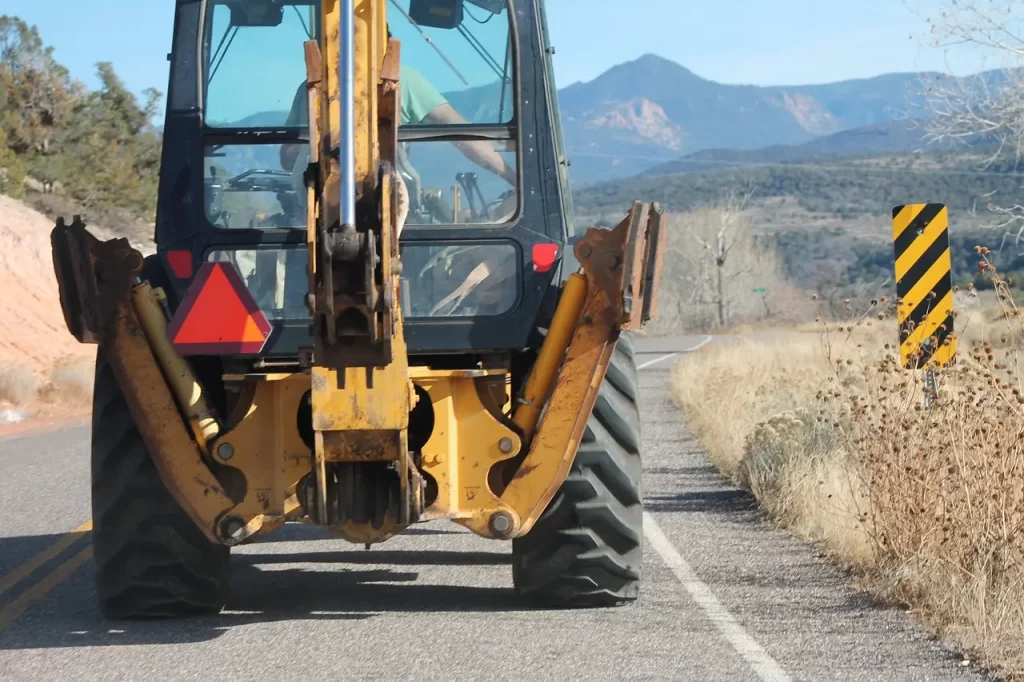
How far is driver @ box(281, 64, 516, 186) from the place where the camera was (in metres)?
7.21

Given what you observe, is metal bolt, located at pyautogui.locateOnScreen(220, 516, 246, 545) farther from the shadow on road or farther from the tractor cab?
the tractor cab

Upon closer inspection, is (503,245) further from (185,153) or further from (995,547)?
(995,547)

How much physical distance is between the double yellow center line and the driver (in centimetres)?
266

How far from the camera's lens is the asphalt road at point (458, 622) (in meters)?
6.25

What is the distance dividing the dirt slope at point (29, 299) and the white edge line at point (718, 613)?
24.4m

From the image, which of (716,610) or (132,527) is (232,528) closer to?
(132,527)

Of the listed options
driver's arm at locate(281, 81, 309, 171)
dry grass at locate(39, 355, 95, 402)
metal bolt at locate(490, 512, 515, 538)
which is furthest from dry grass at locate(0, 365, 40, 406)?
metal bolt at locate(490, 512, 515, 538)

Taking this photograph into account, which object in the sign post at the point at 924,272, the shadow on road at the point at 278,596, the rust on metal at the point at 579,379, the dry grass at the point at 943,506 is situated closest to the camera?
the rust on metal at the point at 579,379

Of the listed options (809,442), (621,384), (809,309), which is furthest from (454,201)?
(809,309)

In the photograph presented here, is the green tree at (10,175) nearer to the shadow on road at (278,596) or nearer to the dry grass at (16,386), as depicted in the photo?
the dry grass at (16,386)

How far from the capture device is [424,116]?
23.8ft

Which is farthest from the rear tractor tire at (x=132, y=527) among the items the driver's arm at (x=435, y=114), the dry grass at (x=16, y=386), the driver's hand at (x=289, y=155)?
the dry grass at (x=16, y=386)

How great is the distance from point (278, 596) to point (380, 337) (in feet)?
7.86

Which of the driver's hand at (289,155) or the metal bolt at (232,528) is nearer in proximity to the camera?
the metal bolt at (232,528)
